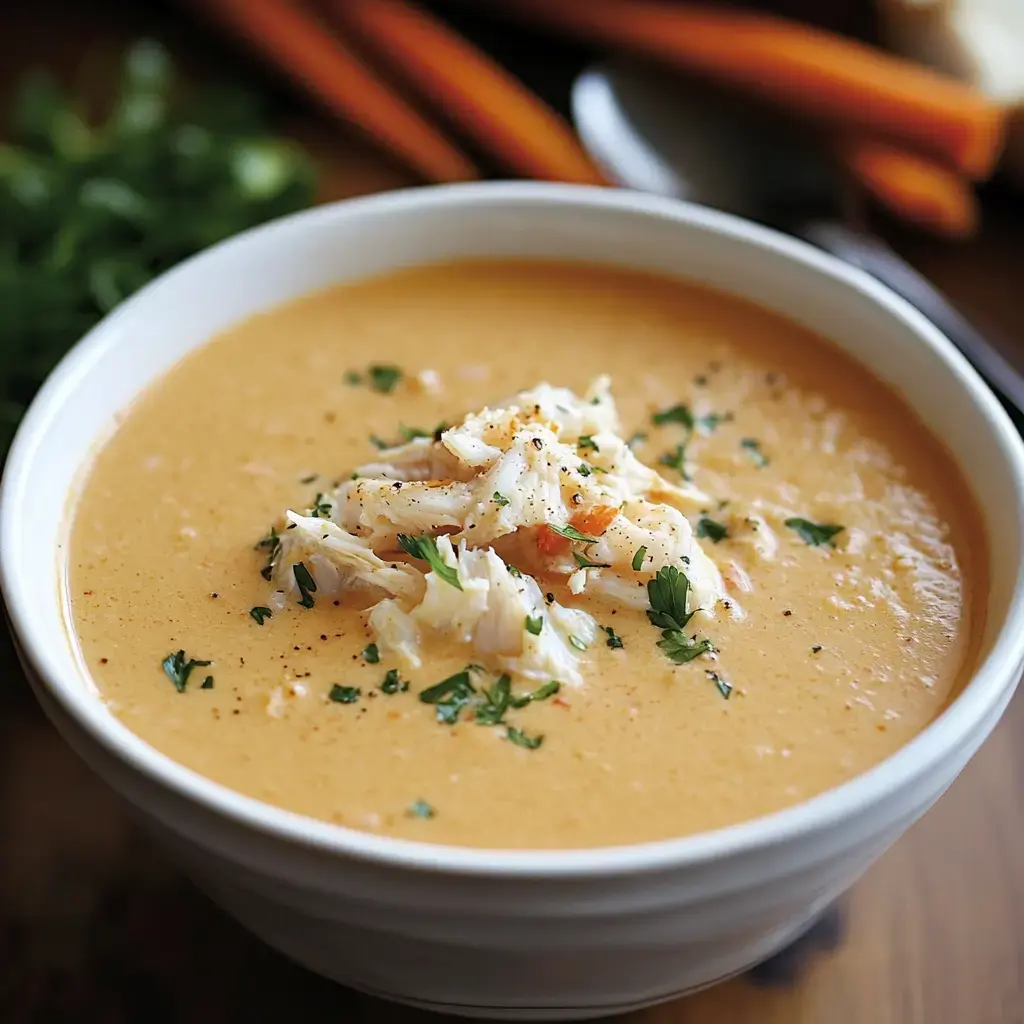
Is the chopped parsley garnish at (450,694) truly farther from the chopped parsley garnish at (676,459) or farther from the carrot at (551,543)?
the chopped parsley garnish at (676,459)

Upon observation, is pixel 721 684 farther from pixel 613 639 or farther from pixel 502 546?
pixel 502 546

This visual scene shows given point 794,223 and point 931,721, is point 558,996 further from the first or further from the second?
point 794,223

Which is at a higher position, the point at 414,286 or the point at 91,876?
the point at 414,286

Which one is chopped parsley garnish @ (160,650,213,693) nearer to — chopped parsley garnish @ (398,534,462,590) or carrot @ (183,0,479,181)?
chopped parsley garnish @ (398,534,462,590)

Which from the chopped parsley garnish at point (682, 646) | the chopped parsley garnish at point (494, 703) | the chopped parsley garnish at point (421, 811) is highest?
the chopped parsley garnish at point (682, 646)

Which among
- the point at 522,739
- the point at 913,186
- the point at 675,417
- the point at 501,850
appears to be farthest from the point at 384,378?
the point at 913,186

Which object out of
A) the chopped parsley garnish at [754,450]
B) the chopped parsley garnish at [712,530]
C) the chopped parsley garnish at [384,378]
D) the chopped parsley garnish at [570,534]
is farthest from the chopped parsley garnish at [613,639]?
the chopped parsley garnish at [384,378]

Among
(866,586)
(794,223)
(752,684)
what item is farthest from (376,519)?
(794,223)
